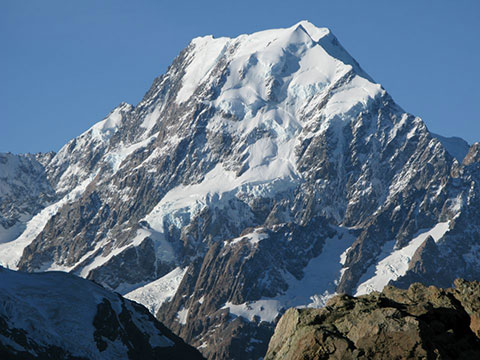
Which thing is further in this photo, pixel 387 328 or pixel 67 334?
pixel 67 334

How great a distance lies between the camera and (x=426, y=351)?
44906 millimetres

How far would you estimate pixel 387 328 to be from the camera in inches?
1809

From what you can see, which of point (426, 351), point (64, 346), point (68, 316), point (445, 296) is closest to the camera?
point (426, 351)

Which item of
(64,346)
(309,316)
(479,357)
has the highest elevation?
(64,346)

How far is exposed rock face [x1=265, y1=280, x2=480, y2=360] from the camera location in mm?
45594

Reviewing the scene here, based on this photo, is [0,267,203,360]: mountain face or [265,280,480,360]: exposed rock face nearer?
[265,280,480,360]: exposed rock face

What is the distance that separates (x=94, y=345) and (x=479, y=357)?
A: 144678 mm

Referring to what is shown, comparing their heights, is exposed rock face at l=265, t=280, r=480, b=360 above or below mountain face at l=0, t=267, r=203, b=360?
below

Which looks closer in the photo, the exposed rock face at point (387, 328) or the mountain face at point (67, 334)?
the exposed rock face at point (387, 328)

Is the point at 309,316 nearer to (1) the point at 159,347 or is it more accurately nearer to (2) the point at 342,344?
(2) the point at 342,344

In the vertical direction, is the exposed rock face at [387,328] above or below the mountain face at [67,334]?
below

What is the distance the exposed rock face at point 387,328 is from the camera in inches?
1795

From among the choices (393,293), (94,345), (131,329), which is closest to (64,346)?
(94,345)

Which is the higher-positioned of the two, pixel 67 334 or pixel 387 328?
pixel 67 334
